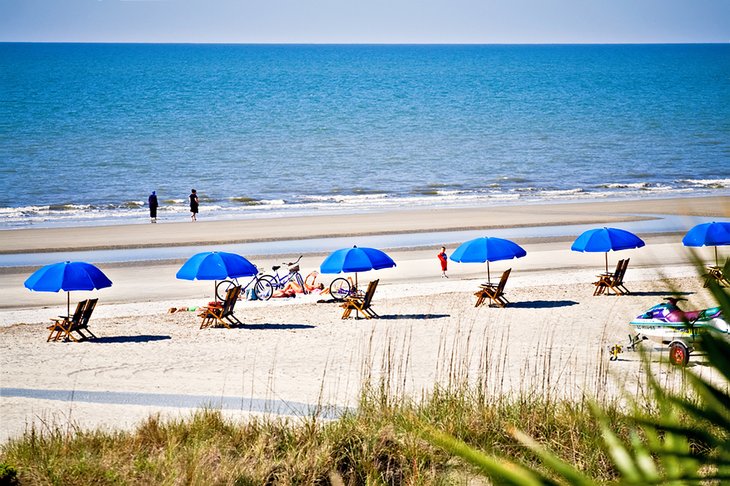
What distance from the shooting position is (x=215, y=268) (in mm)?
16547

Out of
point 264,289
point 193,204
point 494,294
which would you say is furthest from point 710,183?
point 264,289

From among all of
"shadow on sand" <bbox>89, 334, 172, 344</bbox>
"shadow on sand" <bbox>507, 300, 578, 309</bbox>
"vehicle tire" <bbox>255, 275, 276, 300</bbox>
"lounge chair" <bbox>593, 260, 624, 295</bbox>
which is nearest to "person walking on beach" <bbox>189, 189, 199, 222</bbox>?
"vehicle tire" <bbox>255, 275, 276, 300</bbox>

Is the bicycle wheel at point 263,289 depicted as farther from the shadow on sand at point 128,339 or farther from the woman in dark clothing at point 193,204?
the woman in dark clothing at point 193,204

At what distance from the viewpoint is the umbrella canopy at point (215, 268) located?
1644 centimetres

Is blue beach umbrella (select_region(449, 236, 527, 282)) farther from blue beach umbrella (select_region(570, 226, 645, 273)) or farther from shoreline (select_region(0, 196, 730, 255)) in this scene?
shoreline (select_region(0, 196, 730, 255))

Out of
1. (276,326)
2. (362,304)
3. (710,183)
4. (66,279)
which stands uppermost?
(710,183)

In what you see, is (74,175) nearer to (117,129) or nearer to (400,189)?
(400,189)

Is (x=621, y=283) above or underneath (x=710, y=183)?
underneath

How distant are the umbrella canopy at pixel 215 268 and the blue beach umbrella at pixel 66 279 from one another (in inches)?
59.6

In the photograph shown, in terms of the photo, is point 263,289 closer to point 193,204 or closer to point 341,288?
point 341,288

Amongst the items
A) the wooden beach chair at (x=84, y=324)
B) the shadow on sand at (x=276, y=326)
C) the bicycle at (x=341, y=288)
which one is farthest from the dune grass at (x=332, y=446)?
the bicycle at (x=341, y=288)

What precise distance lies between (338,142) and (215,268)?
5284cm

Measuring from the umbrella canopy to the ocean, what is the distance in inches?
739

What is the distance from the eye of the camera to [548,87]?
128 meters
